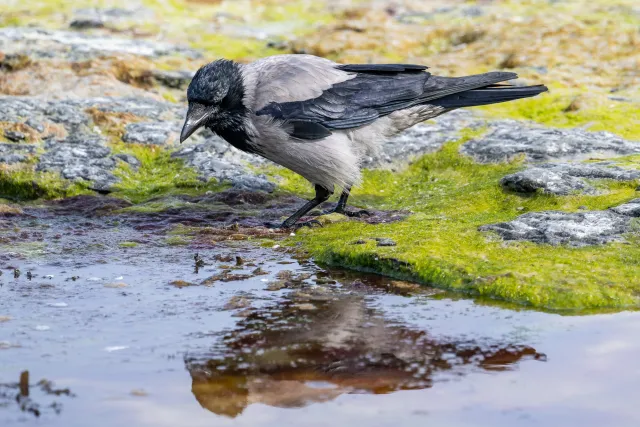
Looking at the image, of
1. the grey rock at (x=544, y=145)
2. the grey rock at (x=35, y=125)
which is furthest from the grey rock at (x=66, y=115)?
the grey rock at (x=544, y=145)

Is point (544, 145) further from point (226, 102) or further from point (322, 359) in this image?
point (322, 359)

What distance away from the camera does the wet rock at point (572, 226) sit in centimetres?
519

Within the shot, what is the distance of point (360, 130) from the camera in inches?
264

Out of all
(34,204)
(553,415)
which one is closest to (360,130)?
(34,204)

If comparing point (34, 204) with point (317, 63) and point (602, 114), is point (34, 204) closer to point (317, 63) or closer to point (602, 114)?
point (317, 63)

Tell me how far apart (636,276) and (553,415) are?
68.9 inches

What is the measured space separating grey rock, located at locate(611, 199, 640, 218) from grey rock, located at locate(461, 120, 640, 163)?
1.29m

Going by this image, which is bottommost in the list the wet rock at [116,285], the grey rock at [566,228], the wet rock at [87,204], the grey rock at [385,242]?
the wet rock at [87,204]

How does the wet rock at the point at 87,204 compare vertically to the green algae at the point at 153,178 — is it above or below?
below

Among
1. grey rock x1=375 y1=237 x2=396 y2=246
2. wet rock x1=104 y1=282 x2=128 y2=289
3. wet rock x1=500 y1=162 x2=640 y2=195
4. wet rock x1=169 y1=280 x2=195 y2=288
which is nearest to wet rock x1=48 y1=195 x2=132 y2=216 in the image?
wet rock x1=104 y1=282 x2=128 y2=289

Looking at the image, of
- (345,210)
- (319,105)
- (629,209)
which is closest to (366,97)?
(319,105)

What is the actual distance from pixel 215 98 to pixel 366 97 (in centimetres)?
114

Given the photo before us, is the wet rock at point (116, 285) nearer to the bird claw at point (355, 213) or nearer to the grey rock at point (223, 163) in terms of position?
the bird claw at point (355, 213)

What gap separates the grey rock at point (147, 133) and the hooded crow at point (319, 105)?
3.71ft
